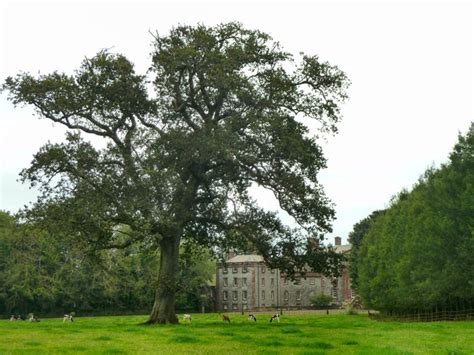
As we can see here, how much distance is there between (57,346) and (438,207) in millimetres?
37210

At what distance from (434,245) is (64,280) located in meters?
63.7

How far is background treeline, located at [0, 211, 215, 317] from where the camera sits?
9638 cm

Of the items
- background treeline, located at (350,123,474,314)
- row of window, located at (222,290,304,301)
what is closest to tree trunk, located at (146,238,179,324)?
background treeline, located at (350,123,474,314)

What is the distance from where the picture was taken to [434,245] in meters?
52.9

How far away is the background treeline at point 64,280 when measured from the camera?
96.4 m

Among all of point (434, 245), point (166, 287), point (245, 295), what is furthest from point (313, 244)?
point (245, 295)

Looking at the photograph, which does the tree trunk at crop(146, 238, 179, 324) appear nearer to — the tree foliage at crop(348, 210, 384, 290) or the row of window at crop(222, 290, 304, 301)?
the tree foliage at crop(348, 210, 384, 290)

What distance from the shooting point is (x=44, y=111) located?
1711 inches

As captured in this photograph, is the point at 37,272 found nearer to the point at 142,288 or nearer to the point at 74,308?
the point at 74,308

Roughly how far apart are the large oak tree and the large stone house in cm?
9829

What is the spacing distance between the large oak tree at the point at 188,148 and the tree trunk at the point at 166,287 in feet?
0.23

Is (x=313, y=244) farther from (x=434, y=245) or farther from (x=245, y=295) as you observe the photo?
(x=245, y=295)

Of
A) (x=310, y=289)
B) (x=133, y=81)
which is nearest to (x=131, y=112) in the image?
(x=133, y=81)

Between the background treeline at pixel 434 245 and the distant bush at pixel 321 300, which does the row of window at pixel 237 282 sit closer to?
the distant bush at pixel 321 300
